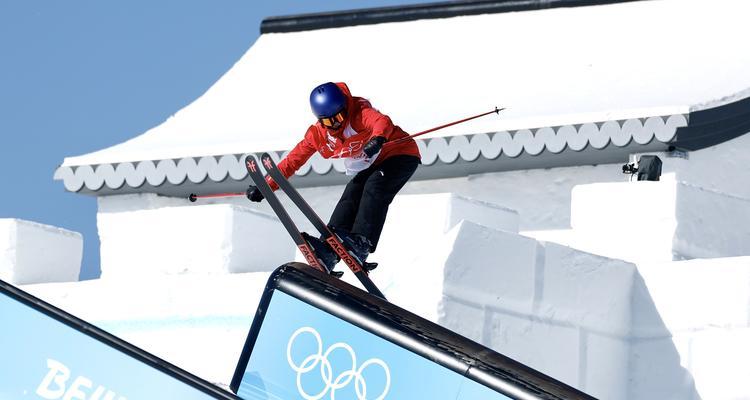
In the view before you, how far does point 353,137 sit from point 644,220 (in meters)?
2.55

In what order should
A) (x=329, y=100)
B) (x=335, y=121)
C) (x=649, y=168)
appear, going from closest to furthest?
1. (x=329, y=100)
2. (x=335, y=121)
3. (x=649, y=168)

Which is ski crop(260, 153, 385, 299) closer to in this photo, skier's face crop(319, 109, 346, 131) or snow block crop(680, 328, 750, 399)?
skier's face crop(319, 109, 346, 131)

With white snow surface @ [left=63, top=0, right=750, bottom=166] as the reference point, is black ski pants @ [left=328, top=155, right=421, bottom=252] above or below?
below

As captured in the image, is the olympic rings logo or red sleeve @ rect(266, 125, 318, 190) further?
red sleeve @ rect(266, 125, 318, 190)

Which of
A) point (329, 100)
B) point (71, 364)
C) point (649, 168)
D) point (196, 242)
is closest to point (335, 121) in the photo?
point (329, 100)

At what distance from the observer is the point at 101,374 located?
8.13 m

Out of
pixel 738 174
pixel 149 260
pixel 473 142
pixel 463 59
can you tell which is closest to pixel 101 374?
pixel 149 260

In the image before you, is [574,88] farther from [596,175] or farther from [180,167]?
[180,167]

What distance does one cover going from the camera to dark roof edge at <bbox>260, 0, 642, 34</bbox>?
17.8 m

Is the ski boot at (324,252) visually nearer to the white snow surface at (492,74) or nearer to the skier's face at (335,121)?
the skier's face at (335,121)

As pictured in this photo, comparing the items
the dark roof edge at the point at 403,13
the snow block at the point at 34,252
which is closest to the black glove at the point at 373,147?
the snow block at the point at 34,252

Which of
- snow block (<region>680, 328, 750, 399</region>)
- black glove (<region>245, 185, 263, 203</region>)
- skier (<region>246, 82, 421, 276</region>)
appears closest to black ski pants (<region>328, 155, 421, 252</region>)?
skier (<region>246, 82, 421, 276</region>)

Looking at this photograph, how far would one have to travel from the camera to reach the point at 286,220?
1038cm

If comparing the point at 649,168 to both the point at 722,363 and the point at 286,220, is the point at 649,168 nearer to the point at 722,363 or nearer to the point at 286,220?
the point at 722,363
